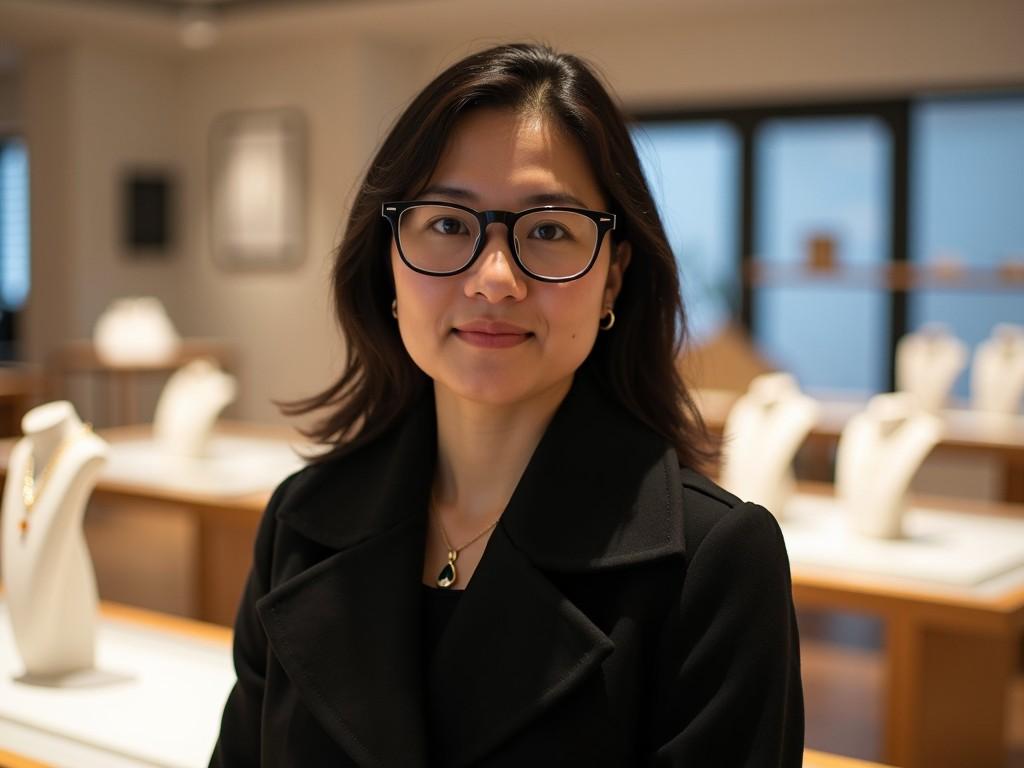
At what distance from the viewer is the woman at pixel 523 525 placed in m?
1.16

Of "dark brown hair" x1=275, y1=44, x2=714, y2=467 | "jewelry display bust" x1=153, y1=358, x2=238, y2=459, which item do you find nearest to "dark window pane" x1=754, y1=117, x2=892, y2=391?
"jewelry display bust" x1=153, y1=358, x2=238, y2=459

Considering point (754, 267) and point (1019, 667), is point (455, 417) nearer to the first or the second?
point (1019, 667)

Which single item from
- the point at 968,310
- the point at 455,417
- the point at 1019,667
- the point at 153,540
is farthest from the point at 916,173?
the point at 455,417

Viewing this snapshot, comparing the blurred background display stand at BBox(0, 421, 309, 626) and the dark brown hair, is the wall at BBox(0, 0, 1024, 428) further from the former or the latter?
the dark brown hair

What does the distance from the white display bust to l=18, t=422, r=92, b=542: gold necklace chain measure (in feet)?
17.9

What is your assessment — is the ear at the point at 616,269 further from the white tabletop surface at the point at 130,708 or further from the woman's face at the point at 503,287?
the white tabletop surface at the point at 130,708

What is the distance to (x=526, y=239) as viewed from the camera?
1249mm

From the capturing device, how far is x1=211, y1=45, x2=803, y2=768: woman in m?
1.16

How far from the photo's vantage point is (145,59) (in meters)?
9.04

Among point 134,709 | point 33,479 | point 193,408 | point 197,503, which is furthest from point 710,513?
point 193,408

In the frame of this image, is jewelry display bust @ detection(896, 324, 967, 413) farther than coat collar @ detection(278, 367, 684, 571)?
Yes

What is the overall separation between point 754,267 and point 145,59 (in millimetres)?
4768

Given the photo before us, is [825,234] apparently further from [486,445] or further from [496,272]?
[496,272]

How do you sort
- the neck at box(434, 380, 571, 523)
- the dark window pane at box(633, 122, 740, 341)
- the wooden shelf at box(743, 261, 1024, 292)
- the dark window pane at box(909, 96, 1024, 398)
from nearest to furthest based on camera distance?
1. the neck at box(434, 380, 571, 523)
2. the wooden shelf at box(743, 261, 1024, 292)
3. the dark window pane at box(909, 96, 1024, 398)
4. the dark window pane at box(633, 122, 740, 341)
